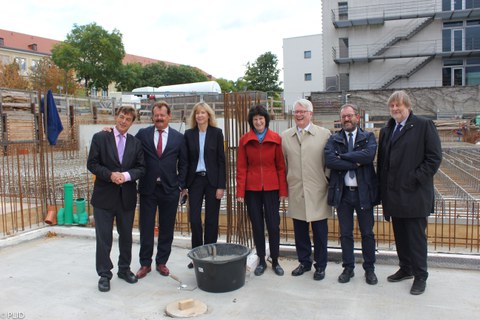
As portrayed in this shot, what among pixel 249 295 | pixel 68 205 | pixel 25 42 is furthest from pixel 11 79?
pixel 249 295

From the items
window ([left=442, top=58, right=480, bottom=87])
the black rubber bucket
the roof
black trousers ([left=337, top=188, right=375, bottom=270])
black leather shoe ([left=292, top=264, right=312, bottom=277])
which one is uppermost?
the roof

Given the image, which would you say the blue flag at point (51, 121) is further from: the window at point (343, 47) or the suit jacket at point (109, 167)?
the window at point (343, 47)

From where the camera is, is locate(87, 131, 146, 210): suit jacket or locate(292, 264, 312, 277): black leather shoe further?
locate(292, 264, 312, 277): black leather shoe

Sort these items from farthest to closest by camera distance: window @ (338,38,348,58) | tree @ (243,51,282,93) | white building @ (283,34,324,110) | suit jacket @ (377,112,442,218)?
tree @ (243,51,282,93)
white building @ (283,34,324,110)
window @ (338,38,348,58)
suit jacket @ (377,112,442,218)

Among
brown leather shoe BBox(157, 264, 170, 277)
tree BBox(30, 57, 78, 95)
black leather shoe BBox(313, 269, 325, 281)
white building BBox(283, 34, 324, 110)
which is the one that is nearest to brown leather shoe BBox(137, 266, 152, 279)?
brown leather shoe BBox(157, 264, 170, 277)

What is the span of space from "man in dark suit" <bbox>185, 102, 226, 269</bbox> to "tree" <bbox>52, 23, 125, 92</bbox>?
45.2 metres

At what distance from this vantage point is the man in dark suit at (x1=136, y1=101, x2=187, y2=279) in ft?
14.7

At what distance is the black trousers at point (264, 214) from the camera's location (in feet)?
14.8

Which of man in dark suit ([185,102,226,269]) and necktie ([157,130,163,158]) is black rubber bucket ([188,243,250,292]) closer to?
man in dark suit ([185,102,226,269])

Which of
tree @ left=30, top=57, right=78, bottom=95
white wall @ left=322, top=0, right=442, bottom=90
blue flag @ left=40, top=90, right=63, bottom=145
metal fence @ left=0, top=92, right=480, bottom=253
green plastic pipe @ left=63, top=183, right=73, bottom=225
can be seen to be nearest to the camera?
metal fence @ left=0, top=92, right=480, bottom=253

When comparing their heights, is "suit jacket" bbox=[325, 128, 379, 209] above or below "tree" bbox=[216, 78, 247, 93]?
below

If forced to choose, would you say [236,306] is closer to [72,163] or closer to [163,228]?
[163,228]

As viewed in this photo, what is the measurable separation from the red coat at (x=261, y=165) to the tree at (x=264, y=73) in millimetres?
55101

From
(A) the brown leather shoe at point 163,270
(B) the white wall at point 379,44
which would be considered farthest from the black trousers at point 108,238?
(B) the white wall at point 379,44
